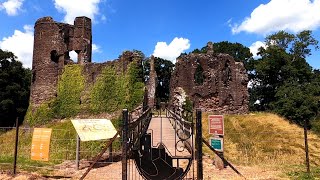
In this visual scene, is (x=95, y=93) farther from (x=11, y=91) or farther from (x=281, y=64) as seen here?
(x=281, y=64)

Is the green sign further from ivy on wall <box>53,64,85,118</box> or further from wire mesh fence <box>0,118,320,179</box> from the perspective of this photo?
ivy on wall <box>53,64,85,118</box>

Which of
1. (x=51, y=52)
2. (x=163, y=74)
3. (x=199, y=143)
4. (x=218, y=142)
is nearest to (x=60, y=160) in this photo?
(x=218, y=142)

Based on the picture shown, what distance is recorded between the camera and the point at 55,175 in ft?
35.3

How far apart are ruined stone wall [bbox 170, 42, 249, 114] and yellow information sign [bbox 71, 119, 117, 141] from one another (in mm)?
22331

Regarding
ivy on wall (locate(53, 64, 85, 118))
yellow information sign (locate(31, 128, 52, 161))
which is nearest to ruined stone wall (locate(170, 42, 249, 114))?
ivy on wall (locate(53, 64, 85, 118))

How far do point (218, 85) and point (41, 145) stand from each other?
83.3 feet

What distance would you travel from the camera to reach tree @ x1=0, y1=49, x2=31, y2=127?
38.4m

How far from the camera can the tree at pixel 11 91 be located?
126 ft

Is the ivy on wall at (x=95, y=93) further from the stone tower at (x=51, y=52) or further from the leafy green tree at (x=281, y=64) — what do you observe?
the leafy green tree at (x=281, y=64)

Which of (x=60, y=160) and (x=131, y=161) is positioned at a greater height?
(x=131, y=161)

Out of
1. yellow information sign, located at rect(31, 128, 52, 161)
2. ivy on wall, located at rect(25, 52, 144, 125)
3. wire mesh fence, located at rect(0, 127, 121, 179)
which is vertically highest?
ivy on wall, located at rect(25, 52, 144, 125)

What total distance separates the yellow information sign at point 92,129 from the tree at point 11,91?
94.3 ft

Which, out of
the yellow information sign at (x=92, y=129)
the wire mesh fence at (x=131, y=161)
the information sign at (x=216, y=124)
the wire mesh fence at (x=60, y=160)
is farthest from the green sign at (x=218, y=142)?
the yellow information sign at (x=92, y=129)

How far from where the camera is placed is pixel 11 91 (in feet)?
128
